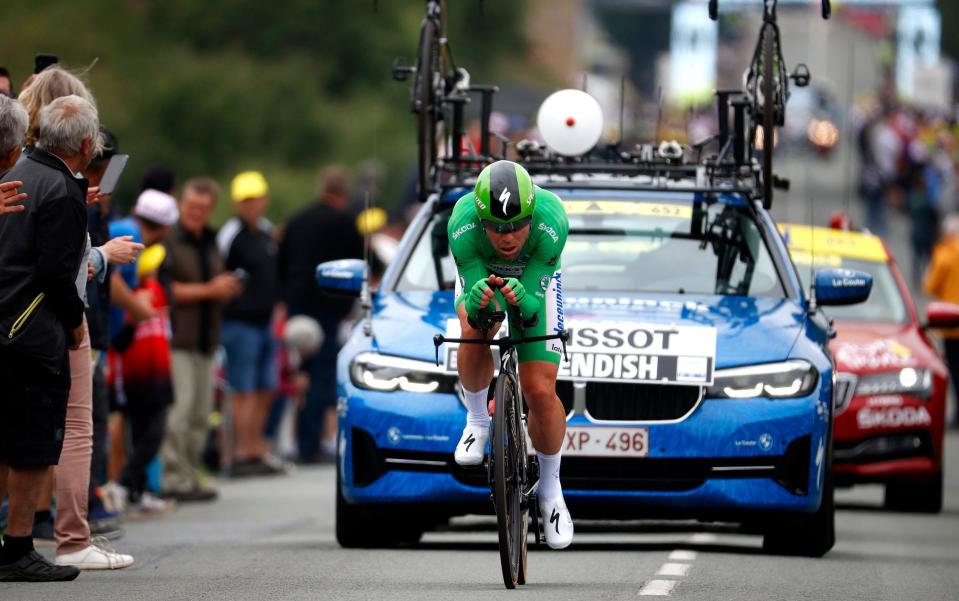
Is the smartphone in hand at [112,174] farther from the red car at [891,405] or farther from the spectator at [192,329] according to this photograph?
the spectator at [192,329]

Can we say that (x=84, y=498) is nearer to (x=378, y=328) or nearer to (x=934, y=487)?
(x=378, y=328)

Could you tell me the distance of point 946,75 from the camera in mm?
46250

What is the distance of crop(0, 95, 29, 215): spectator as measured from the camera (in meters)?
9.11

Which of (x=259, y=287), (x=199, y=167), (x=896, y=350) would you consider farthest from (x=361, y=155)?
(x=896, y=350)

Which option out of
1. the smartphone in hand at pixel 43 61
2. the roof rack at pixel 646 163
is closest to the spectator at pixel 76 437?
the smartphone in hand at pixel 43 61

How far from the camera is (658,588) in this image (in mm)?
9484

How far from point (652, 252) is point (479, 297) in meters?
2.93

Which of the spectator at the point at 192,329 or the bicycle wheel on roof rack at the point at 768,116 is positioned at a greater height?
the bicycle wheel on roof rack at the point at 768,116

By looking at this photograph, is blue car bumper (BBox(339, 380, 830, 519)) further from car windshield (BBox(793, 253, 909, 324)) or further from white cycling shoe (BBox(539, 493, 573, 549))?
car windshield (BBox(793, 253, 909, 324))

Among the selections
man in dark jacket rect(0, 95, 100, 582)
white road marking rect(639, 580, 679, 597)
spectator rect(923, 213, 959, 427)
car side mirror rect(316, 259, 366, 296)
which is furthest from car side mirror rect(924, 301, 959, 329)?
spectator rect(923, 213, 959, 427)

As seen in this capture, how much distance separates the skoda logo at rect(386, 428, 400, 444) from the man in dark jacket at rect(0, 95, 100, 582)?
172 centimetres

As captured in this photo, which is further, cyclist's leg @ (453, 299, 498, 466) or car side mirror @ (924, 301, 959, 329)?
car side mirror @ (924, 301, 959, 329)

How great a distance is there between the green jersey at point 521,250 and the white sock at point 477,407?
0.43m

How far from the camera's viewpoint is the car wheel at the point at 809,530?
35.7ft
